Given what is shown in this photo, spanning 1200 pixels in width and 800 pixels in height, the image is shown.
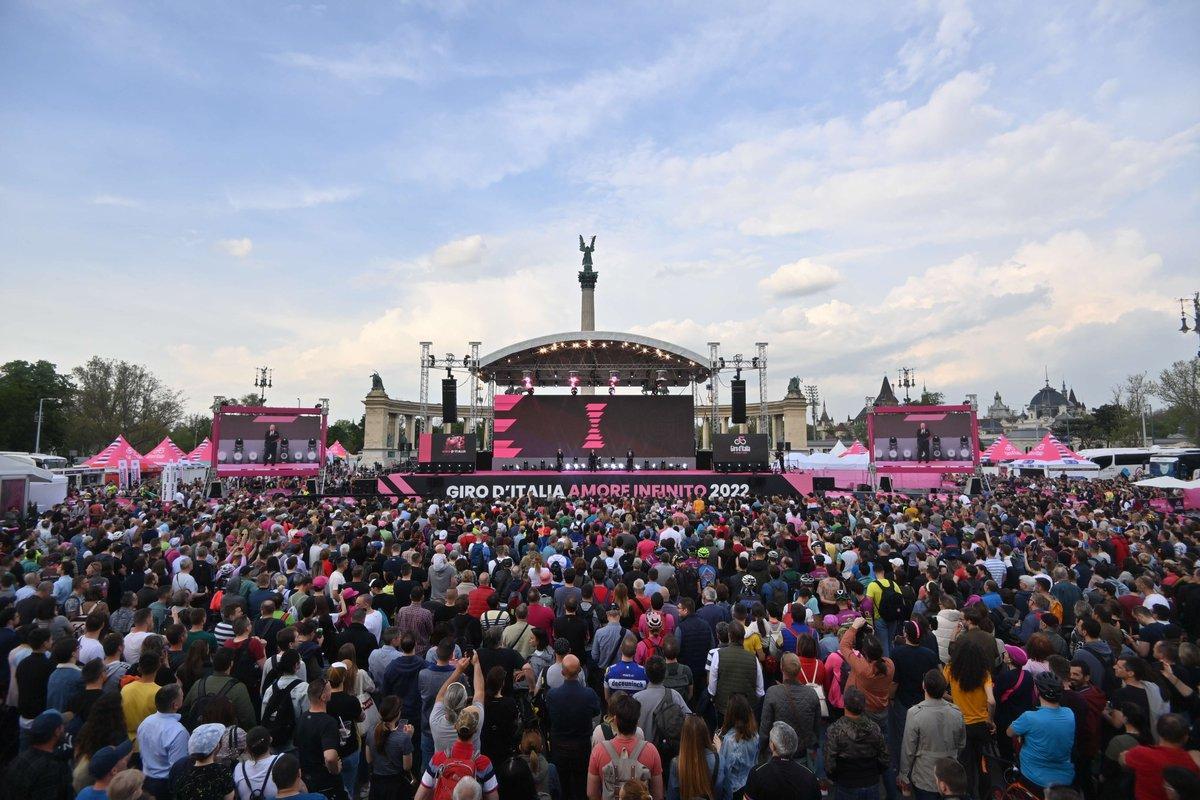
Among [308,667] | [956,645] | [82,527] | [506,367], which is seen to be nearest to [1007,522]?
[956,645]

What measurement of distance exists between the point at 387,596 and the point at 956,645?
5.56 m

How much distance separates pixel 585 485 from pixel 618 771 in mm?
A: 22113

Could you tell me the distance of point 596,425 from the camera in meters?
31.5

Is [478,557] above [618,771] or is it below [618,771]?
above

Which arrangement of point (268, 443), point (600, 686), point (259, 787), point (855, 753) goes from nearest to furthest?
point (259, 787) < point (855, 753) < point (600, 686) < point (268, 443)

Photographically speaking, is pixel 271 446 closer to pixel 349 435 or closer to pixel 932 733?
pixel 932 733

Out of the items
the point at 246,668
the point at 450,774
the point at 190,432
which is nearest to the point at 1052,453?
the point at 450,774

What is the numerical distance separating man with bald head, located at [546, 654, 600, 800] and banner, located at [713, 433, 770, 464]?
22.8 metres

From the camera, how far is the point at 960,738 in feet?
12.9

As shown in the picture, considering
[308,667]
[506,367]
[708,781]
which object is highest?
[506,367]

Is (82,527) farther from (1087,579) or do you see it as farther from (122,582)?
(1087,579)

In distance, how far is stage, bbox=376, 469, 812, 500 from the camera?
25.1m

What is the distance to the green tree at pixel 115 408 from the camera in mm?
49469

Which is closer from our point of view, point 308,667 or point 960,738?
point 960,738
